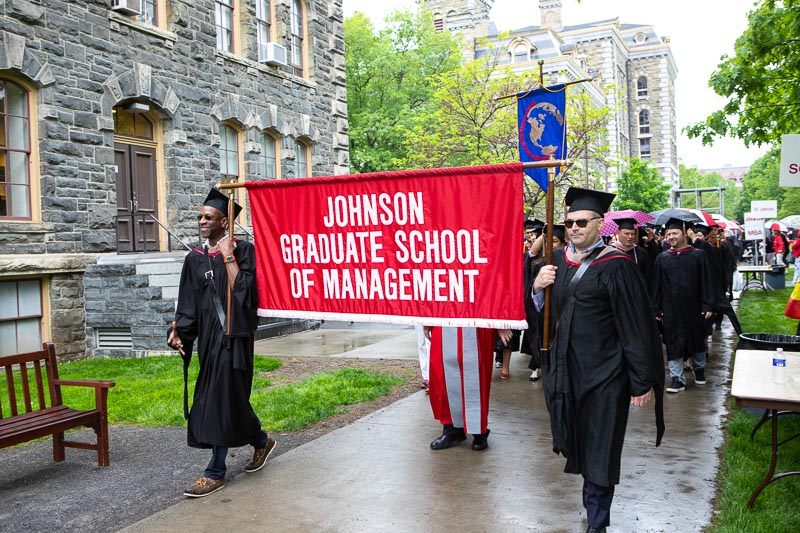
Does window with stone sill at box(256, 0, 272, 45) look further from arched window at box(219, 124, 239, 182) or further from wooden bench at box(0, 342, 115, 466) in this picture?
wooden bench at box(0, 342, 115, 466)

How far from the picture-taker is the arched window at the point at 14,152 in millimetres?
12164

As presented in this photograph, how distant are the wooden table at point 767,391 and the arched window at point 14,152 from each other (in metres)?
11.1

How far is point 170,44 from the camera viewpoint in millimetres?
15227

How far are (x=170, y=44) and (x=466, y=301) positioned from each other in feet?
39.5

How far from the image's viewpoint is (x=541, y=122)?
12461mm

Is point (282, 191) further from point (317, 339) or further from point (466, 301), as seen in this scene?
point (317, 339)

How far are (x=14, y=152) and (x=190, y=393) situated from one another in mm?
5904

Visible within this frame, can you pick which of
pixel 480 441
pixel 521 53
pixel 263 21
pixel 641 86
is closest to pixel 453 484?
pixel 480 441

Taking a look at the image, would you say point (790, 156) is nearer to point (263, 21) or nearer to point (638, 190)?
point (263, 21)

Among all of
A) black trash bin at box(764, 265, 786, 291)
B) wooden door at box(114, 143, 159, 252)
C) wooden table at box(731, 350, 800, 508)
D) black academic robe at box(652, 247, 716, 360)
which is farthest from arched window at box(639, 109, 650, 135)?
wooden table at box(731, 350, 800, 508)

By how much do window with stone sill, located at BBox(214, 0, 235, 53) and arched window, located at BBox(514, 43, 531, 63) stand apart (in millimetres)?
44790

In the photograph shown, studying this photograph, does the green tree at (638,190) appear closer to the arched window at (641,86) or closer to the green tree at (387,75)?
the green tree at (387,75)

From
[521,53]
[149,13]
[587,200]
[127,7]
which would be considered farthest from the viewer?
[521,53]

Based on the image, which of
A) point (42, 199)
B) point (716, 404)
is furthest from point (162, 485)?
point (42, 199)
